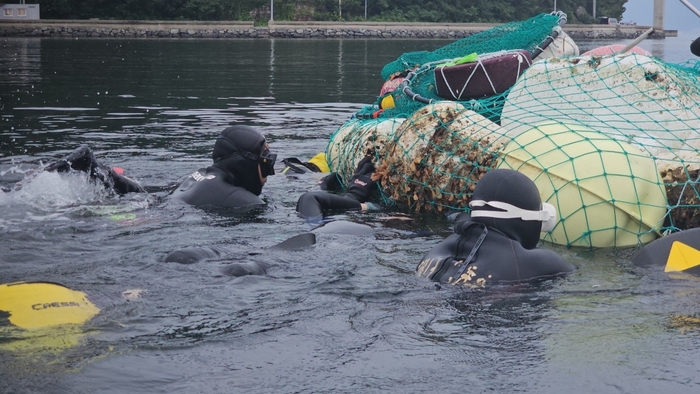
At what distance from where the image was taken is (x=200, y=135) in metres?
14.6

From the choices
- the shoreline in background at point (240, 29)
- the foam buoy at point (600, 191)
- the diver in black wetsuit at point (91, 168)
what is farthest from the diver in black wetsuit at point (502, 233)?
the shoreline in background at point (240, 29)

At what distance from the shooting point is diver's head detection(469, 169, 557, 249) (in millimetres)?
5672

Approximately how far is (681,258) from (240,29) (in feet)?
180

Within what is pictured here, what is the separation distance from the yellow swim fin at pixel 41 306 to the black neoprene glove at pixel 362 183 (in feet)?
13.3

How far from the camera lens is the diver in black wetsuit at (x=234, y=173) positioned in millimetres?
8422

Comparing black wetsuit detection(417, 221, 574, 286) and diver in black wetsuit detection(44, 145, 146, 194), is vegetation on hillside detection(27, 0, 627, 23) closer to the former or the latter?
diver in black wetsuit detection(44, 145, 146, 194)

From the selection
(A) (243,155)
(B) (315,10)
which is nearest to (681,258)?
(A) (243,155)

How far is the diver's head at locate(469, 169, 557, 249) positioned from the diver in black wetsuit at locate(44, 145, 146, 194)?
434cm

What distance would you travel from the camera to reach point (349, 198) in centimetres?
872

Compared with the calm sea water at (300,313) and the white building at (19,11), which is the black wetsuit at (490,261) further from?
the white building at (19,11)

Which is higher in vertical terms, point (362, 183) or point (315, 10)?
point (315, 10)

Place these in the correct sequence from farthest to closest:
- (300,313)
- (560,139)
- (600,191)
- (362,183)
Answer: (362,183) < (560,139) < (600,191) < (300,313)

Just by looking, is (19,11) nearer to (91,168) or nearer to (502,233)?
(91,168)

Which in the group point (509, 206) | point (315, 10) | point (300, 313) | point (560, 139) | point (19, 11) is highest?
point (315, 10)
